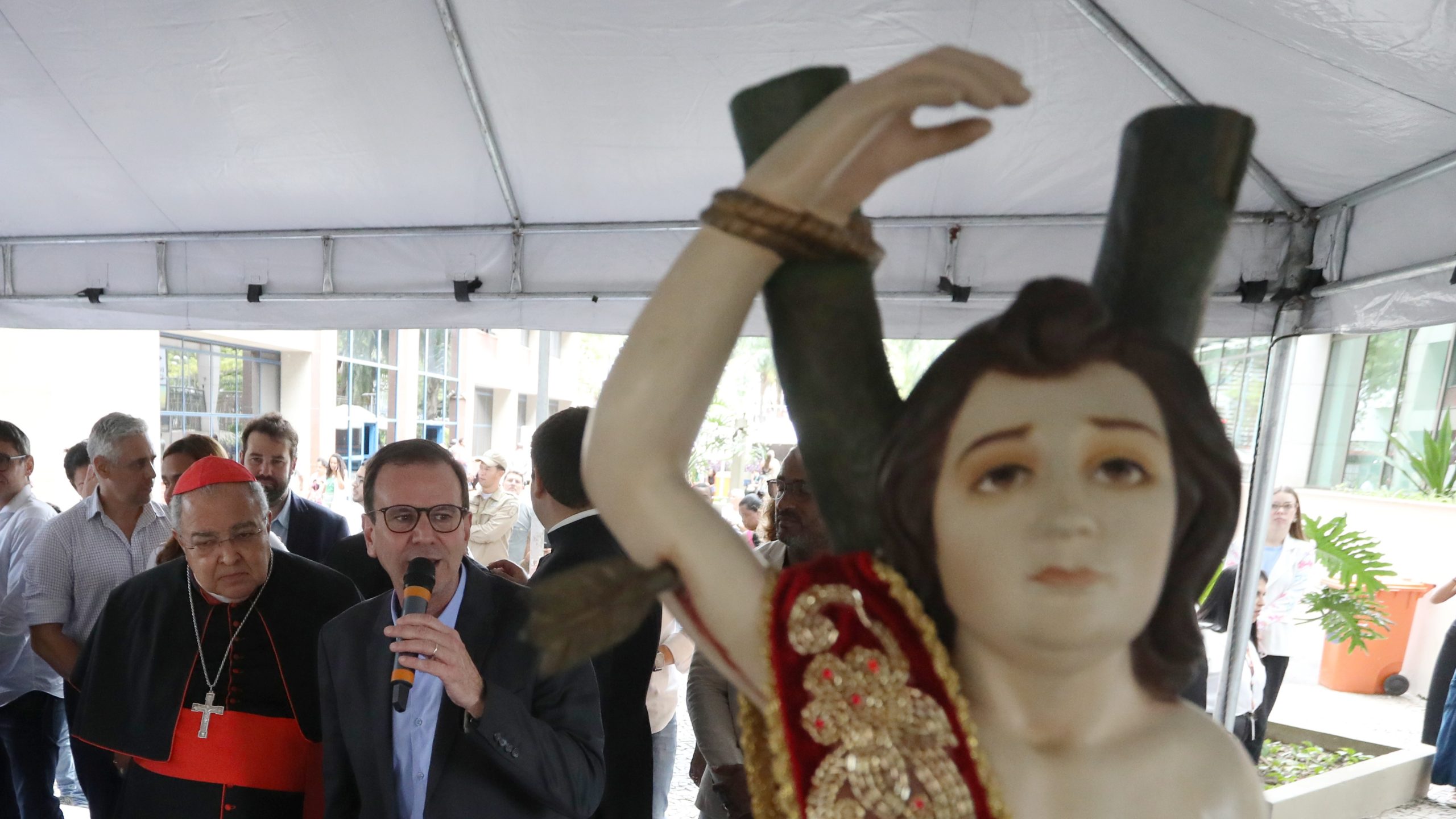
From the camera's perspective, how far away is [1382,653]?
7.88 metres

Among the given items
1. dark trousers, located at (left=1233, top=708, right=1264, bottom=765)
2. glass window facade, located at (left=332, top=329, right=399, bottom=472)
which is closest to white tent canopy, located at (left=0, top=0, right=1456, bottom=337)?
dark trousers, located at (left=1233, top=708, right=1264, bottom=765)

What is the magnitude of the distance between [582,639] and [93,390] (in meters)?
11.3

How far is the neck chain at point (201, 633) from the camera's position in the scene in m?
2.22

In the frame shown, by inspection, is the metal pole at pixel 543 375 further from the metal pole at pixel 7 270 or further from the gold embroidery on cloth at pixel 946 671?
the gold embroidery on cloth at pixel 946 671

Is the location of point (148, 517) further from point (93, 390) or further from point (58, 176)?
point (93, 390)

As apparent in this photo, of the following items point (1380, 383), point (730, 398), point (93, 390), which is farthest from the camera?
point (730, 398)

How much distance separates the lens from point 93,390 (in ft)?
31.3

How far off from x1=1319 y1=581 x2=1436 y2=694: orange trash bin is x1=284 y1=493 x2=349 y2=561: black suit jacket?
28.2 feet

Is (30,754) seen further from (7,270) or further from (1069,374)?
(1069,374)

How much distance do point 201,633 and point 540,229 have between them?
8.52 ft

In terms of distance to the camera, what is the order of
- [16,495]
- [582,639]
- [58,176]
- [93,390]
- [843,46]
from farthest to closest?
[93,390]
[58,176]
[16,495]
[843,46]
[582,639]

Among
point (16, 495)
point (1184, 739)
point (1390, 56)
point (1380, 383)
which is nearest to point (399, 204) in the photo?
Result: point (16, 495)

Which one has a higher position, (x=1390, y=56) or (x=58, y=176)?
(x=1390, y=56)

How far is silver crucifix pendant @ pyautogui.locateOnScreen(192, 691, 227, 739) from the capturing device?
85.1 inches
